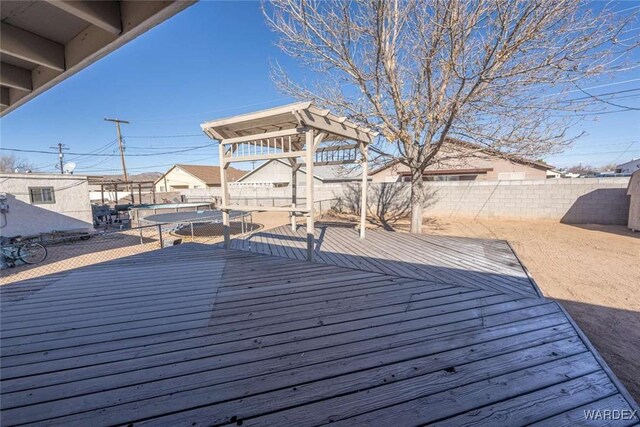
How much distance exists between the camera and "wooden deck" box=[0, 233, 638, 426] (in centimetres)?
133

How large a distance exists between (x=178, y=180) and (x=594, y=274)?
36.9 meters

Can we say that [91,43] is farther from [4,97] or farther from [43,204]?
[43,204]

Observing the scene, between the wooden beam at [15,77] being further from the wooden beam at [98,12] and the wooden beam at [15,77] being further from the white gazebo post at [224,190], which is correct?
the white gazebo post at [224,190]

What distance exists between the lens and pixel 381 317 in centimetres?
229

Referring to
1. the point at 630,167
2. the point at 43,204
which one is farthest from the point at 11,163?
the point at 630,167

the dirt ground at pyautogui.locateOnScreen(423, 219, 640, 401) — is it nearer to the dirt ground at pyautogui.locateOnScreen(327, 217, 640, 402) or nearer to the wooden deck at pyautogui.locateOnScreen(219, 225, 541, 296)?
the dirt ground at pyautogui.locateOnScreen(327, 217, 640, 402)

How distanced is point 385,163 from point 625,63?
4961 millimetres

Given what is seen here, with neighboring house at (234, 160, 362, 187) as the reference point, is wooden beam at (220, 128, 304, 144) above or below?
below

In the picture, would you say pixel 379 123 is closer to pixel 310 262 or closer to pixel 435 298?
pixel 310 262

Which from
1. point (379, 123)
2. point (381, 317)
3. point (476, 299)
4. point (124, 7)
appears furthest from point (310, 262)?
point (379, 123)

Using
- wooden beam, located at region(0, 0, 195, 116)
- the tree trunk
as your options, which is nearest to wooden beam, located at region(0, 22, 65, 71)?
wooden beam, located at region(0, 0, 195, 116)

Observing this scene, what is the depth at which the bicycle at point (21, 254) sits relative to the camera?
25.4ft

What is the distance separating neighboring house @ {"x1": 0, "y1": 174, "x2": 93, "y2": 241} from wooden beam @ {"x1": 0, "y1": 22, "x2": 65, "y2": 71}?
14304 millimetres

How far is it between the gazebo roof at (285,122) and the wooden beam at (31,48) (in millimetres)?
2404
